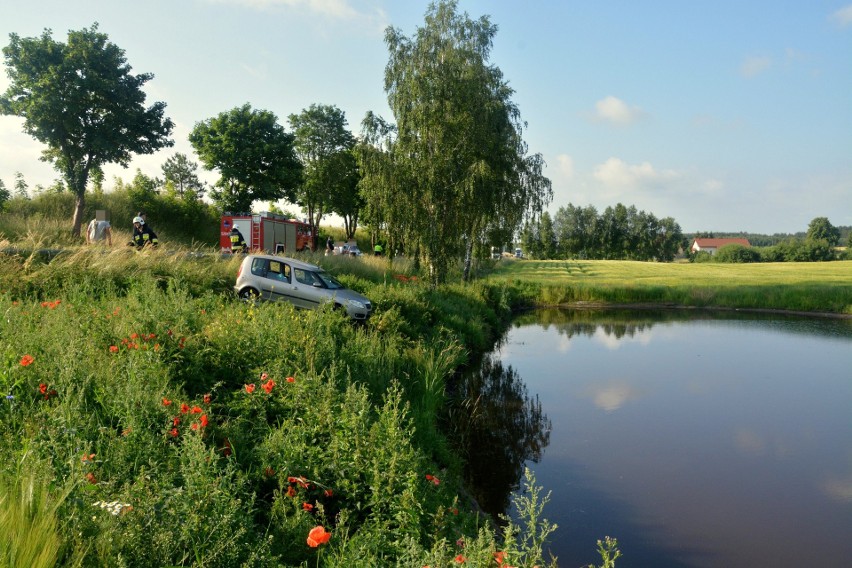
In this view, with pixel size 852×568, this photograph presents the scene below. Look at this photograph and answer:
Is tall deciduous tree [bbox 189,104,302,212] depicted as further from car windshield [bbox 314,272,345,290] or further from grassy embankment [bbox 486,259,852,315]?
car windshield [bbox 314,272,345,290]

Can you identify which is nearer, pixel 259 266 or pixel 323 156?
pixel 259 266

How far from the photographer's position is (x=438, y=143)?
69.5 feet

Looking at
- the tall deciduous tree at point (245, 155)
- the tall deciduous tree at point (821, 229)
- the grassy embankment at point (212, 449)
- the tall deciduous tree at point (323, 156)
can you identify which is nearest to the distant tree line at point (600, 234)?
the tall deciduous tree at point (821, 229)

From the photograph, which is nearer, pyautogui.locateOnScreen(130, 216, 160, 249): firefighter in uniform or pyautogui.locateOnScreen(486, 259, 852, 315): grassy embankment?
pyautogui.locateOnScreen(130, 216, 160, 249): firefighter in uniform

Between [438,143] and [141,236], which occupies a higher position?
[438,143]

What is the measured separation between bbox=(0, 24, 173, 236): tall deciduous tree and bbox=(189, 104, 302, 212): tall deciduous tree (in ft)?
39.0

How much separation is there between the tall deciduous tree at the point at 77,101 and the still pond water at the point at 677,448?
71.8ft

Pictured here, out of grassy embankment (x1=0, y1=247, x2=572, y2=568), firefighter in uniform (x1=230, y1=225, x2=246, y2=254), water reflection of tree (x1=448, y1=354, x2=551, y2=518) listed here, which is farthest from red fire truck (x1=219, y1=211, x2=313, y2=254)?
grassy embankment (x1=0, y1=247, x2=572, y2=568)

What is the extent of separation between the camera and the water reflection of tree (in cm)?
850

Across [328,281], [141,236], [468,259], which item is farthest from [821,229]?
[141,236]

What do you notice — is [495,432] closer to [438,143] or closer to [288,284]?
[288,284]

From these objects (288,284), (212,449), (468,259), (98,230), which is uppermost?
(98,230)

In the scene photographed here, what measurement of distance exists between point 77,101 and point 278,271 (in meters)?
18.9

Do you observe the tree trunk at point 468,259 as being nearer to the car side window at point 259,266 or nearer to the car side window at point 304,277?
the car side window at point 304,277
